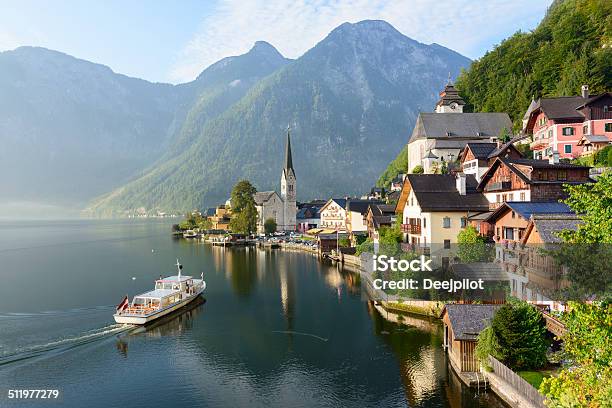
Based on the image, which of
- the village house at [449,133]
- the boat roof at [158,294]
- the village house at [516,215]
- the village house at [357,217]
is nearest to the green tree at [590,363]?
the village house at [516,215]

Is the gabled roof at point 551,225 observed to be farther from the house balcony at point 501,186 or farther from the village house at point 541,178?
the house balcony at point 501,186

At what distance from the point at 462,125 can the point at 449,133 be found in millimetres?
4300

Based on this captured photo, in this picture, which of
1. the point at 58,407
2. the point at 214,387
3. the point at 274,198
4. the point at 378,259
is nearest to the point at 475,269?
the point at 378,259

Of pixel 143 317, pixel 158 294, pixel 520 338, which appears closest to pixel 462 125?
pixel 158 294

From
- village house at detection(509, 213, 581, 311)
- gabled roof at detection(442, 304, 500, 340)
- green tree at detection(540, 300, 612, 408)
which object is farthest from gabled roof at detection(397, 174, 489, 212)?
green tree at detection(540, 300, 612, 408)

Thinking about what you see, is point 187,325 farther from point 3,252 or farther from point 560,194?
point 3,252

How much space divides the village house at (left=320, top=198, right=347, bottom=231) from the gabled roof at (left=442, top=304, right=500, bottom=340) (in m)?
97.6

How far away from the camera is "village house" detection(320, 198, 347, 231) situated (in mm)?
134538

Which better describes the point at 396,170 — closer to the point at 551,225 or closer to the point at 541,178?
the point at 541,178

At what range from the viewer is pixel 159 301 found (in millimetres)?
52594

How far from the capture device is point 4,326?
47062 millimetres

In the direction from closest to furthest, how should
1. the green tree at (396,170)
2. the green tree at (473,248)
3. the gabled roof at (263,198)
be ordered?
the green tree at (473,248), the green tree at (396,170), the gabled roof at (263,198)

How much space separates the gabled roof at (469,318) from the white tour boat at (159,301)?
1212 inches

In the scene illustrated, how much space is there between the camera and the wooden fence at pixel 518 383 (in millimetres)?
24422
